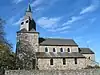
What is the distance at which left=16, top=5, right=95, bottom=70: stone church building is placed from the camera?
47.2 meters

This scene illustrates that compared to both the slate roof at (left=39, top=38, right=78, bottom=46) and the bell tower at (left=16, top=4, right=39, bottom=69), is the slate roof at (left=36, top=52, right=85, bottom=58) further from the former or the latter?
the slate roof at (left=39, top=38, right=78, bottom=46)

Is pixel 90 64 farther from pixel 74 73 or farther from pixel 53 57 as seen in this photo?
pixel 74 73

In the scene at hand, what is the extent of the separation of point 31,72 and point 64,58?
17.9 m

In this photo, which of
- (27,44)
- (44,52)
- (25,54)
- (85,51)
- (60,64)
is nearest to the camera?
(25,54)

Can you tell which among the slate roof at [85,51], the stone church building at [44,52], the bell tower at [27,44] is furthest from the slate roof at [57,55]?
the slate roof at [85,51]

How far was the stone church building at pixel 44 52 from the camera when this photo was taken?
155 ft

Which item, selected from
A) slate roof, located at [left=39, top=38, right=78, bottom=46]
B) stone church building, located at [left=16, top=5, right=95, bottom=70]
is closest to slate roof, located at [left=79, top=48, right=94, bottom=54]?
stone church building, located at [left=16, top=5, right=95, bottom=70]

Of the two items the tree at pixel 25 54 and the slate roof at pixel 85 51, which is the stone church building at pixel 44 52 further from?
the slate roof at pixel 85 51

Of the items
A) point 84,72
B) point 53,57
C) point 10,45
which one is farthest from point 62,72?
point 53,57

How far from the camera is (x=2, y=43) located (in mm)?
34094

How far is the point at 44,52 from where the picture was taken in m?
49.5

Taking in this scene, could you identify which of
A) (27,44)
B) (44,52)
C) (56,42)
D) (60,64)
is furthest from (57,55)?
(27,44)

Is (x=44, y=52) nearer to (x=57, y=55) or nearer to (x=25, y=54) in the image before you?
(x=57, y=55)

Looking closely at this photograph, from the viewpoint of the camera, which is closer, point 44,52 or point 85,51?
point 44,52
